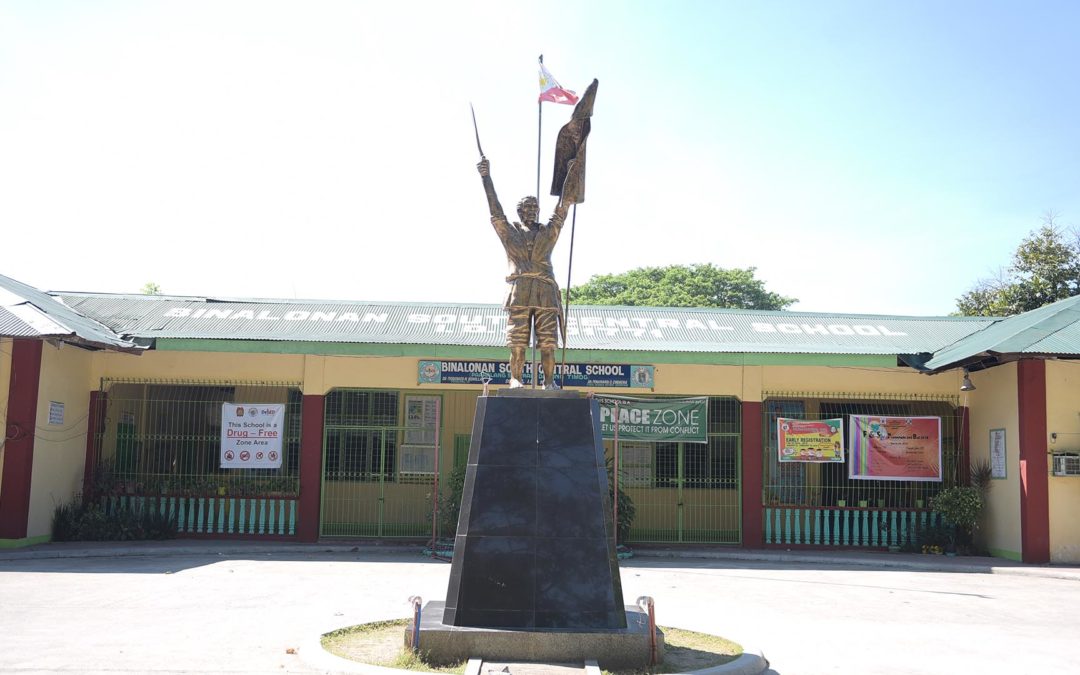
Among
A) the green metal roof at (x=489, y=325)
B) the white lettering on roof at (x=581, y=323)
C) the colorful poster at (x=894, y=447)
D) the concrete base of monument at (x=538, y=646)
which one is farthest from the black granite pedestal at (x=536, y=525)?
the colorful poster at (x=894, y=447)

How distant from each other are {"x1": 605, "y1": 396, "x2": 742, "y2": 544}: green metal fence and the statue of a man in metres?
7.66

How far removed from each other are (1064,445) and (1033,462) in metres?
0.57

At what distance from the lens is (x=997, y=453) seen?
45.7ft

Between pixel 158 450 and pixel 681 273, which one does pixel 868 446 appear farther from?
pixel 681 273

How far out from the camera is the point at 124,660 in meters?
6.25

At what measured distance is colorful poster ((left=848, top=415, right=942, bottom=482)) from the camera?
1460 cm

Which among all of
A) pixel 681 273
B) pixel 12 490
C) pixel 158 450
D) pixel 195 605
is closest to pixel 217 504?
pixel 158 450

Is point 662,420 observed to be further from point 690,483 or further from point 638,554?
point 690,483

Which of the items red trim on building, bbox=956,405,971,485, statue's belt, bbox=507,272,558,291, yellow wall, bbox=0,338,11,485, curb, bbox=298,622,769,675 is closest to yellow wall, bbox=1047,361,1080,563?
red trim on building, bbox=956,405,971,485

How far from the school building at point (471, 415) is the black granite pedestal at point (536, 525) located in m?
6.26

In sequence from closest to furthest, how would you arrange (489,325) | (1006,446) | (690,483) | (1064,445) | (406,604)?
(406,604) → (1064,445) → (1006,446) → (489,325) → (690,483)

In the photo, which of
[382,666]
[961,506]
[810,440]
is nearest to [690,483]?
[810,440]

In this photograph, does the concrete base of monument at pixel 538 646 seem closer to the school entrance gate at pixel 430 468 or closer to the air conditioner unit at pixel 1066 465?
the school entrance gate at pixel 430 468

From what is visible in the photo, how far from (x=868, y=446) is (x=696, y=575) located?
4.59 m
